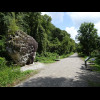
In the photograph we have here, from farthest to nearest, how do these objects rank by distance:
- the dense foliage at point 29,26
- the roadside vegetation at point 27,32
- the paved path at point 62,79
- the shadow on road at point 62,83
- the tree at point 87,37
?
the tree at point 87,37 → the dense foliage at point 29,26 → the roadside vegetation at point 27,32 → the paved path at point 62,79 → the shadow on road at point 62,83

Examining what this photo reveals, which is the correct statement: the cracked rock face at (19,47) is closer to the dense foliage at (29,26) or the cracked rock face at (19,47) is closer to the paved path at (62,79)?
the dense foliage at (29,26)

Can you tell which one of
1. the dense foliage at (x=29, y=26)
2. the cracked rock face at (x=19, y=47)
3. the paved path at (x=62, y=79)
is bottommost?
the paved path at (x=62, y=79)

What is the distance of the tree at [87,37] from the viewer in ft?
96.6

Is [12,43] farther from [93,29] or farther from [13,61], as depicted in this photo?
[93,29]

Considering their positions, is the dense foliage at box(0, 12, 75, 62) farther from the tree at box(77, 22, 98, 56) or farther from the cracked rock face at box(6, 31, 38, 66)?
the tree at box(77, 22, 98, 56)

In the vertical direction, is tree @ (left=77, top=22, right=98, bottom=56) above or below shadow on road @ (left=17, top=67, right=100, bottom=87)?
above

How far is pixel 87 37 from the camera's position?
103 feet

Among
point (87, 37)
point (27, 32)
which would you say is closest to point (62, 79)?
point (27, 32)

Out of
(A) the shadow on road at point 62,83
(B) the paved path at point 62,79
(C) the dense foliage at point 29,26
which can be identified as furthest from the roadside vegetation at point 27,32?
(A) the shadow on road at point 62,83

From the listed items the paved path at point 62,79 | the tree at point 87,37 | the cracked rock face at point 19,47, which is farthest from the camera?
the tree at point 87,37

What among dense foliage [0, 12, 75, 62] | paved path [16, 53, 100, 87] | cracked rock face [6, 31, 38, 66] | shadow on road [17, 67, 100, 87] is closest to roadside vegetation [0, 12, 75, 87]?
dense foliage [0, 12, 75, 62]

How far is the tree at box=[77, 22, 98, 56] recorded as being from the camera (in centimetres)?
2945
